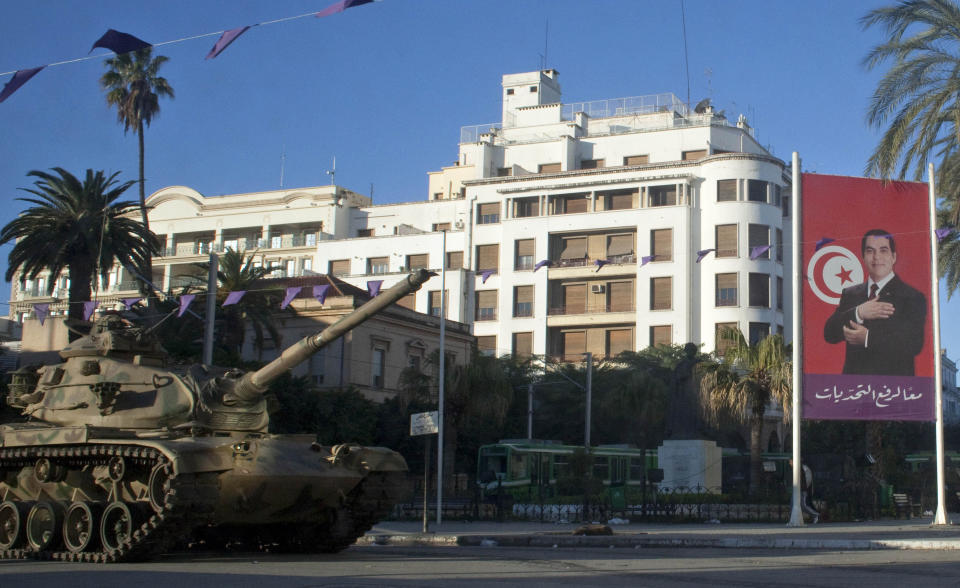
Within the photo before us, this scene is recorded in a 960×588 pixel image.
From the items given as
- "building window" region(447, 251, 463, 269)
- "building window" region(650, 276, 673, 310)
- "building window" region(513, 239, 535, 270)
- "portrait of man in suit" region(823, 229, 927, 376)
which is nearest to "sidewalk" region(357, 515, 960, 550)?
"portrait of man in suit" region(823, 229, 927, 376)

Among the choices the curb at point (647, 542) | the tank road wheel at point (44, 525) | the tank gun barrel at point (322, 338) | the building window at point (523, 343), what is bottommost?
the curb at point (647, 542)

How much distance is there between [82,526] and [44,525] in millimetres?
695

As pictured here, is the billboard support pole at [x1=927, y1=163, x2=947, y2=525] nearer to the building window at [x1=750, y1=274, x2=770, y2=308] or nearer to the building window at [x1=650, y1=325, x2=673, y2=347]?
the building window at [x1=750, y1=274, x2=770, y2=308]

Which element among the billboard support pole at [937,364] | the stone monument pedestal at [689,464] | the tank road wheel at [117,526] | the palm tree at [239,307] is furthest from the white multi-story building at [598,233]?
the tank road wheel at [117,526]

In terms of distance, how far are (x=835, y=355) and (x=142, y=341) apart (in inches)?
512

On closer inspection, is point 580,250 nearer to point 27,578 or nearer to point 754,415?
point 754,415

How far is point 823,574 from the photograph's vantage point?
40.5ft

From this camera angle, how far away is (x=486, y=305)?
64875 millimetres

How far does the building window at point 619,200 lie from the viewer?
62.2 m

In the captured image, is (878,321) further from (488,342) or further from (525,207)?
(525,207)

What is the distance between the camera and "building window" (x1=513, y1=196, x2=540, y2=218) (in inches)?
2514

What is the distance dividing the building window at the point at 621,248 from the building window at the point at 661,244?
1107mm

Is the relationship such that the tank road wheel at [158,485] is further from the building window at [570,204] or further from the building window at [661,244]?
the building window at [570,204]

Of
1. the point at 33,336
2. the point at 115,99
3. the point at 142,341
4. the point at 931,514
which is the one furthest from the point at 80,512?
the point at 115,99
